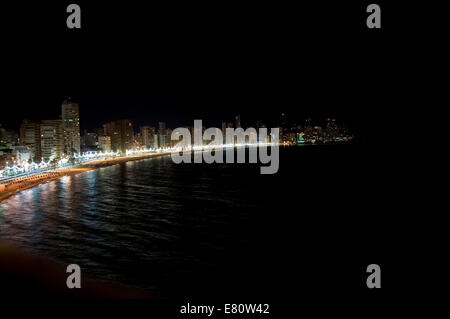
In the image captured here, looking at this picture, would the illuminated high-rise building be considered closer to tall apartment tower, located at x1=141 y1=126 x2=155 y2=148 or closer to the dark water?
tall apartment tower, located at x1=141 y1=126 x2=155 y2=148

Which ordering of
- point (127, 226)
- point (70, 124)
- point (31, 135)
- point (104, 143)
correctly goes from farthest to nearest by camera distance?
1. point (104, 143)
2. point (70, 124)
3. point (31, 135)
4. point (127, 226)

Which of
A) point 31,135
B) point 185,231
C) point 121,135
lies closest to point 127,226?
point 185,231

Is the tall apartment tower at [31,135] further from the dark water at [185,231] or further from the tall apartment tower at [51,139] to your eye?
the dark water at [185,231]

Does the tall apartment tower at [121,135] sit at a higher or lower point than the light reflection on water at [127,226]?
higher

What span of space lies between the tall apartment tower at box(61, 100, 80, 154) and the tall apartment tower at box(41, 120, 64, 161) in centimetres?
170

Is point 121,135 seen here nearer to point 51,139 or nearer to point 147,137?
point 147,137

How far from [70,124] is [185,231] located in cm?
12736

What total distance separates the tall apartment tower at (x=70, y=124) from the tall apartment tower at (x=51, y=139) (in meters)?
1.70

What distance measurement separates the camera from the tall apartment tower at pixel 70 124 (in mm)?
127812

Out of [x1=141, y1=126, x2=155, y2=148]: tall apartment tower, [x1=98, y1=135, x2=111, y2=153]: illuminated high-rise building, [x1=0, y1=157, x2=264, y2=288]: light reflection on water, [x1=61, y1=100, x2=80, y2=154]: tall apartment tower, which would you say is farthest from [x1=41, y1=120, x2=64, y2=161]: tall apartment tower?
[x1=0, y1=157, x2=264, y2=288]: light reflection on water

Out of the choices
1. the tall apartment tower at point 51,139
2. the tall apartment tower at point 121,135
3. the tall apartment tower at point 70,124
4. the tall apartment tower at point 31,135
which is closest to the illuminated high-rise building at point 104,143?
the tall apartment tower at point 121,135

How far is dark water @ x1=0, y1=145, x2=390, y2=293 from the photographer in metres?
13.3

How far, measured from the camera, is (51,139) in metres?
125
